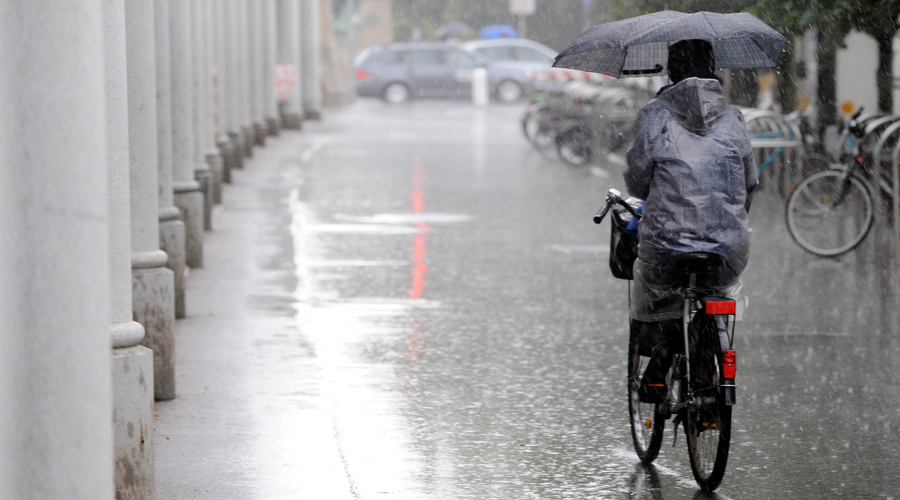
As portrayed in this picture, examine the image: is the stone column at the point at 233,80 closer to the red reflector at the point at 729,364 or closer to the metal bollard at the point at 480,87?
the red reflector at the point at 729,364

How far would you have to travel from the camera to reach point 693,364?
5246mm


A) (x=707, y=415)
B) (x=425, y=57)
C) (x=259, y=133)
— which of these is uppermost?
(x=425, y=57)

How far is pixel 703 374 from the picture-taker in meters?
5.17

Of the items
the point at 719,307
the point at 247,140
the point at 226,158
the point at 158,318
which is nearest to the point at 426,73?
the point at 247,140

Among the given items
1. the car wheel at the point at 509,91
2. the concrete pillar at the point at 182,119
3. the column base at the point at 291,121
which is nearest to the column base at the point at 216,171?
the concrete pillar at the point at 182,119

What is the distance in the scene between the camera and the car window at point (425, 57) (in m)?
42.2

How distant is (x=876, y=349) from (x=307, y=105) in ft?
78.3

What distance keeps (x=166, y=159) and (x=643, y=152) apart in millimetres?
4070

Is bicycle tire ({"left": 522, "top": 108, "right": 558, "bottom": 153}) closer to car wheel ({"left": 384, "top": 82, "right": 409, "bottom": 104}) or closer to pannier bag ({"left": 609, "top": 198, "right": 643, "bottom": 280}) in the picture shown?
pannier bag ({"left": 609, "top": 198, "right": 643, "bottom": 280})

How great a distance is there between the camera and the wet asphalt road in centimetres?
566

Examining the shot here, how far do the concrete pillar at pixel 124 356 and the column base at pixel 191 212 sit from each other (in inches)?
202

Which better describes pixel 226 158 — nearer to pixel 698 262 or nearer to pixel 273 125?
pixel 273 125

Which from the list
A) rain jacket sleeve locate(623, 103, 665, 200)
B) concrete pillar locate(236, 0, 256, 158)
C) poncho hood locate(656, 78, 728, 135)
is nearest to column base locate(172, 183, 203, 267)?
rain jacket sleeve locate(623, 103, 665, 200)

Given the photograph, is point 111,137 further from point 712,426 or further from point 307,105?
point 307,105
